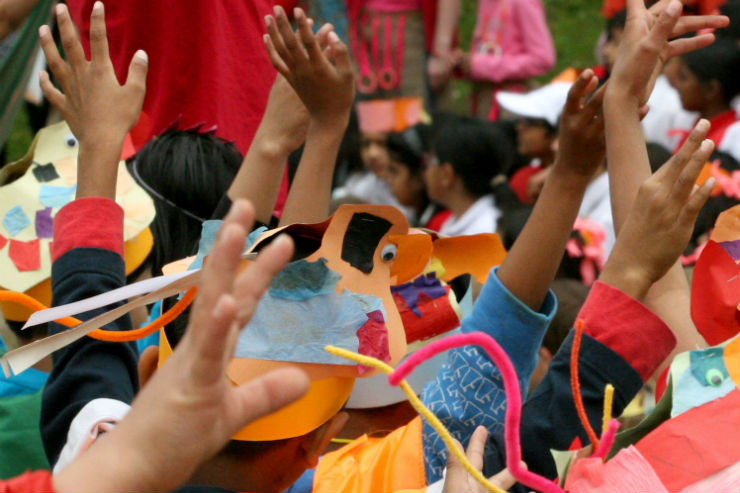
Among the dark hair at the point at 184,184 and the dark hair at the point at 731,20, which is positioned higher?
the dark hair at the point at 184,184

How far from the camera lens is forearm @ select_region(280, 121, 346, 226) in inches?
74.0

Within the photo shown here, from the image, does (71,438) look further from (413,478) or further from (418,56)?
(418,56)

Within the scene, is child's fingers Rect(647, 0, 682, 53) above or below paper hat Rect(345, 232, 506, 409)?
above

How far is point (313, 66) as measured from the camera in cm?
181

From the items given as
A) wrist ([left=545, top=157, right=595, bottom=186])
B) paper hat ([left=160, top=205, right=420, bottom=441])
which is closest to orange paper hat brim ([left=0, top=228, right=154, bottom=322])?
paper hat ([left=160, top=205, right=420, bottom=441])

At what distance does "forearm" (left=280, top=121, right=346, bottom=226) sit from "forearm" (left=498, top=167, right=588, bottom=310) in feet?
1.42

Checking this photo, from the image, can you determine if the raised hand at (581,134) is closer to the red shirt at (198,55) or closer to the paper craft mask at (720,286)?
the paper craft mask at (720,286)

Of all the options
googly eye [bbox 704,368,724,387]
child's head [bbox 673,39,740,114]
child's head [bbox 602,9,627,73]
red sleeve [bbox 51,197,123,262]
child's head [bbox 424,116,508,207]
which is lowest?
child's head [bbox 424,116,508,207]

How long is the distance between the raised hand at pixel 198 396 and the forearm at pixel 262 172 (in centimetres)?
113

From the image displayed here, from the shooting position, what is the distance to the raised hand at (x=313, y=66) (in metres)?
1.78

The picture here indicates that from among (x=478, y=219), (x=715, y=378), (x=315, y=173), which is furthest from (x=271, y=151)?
(x=478, y=219)

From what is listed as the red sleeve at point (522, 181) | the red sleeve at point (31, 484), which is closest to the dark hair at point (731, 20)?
the red sleeve at point (522, 181)

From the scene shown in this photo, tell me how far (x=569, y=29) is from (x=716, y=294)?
629 cm

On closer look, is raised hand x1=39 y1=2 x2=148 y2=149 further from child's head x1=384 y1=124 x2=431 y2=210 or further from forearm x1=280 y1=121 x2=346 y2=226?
child's head x1=384 y1=124 x2=431 y2=210
